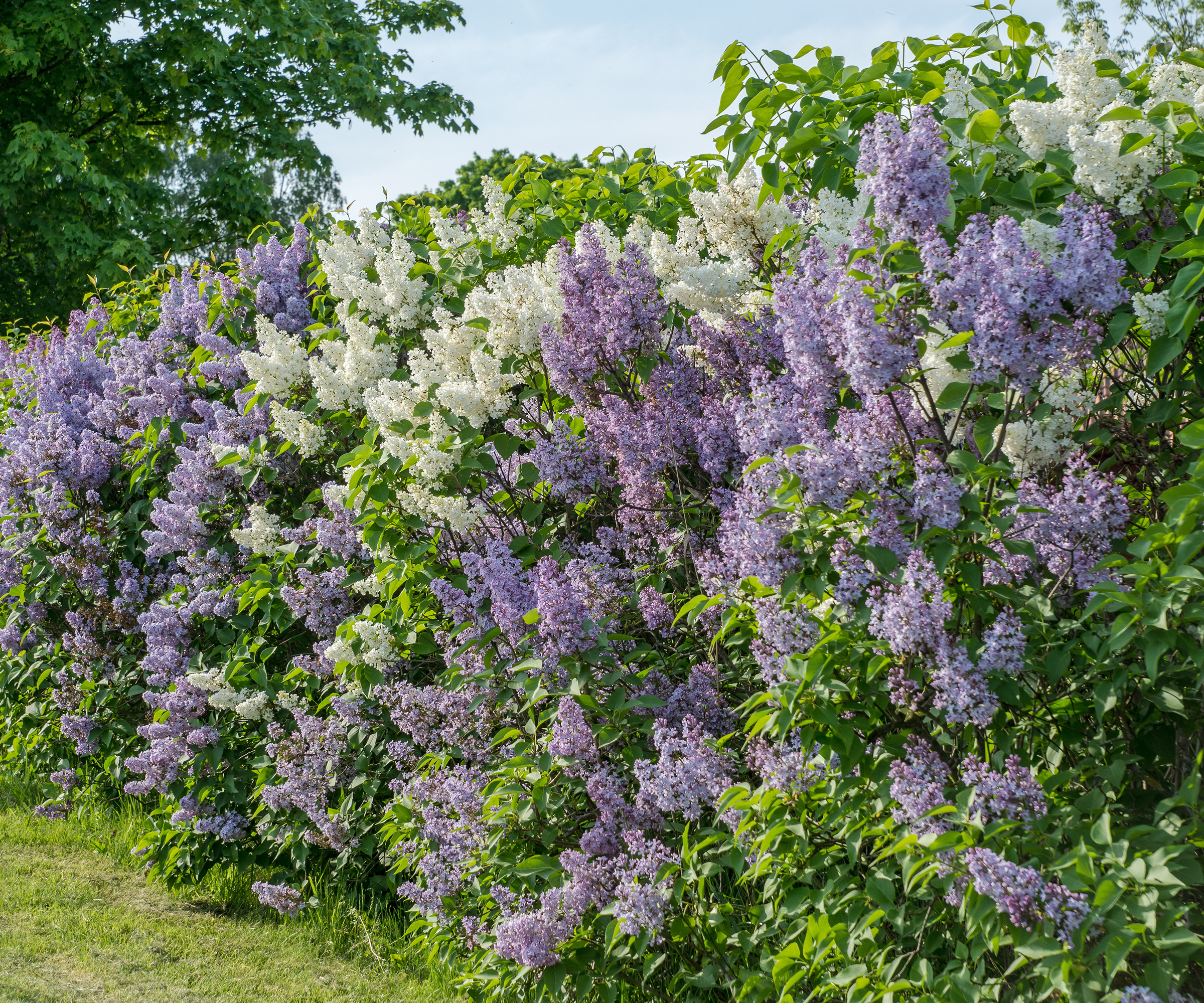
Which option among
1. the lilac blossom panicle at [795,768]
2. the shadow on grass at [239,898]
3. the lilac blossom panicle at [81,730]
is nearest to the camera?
the lilac blossom panicle at [795,768]

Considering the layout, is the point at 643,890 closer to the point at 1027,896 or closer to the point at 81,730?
the point at 1027,896

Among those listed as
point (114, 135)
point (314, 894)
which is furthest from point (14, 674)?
point (114, 135)

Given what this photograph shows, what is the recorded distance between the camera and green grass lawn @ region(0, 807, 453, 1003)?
429 cm

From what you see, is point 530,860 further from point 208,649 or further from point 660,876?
point 208,649

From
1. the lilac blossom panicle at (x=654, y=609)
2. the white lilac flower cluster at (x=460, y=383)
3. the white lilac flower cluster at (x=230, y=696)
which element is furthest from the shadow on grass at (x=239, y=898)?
the white lilac flower cluster at (x=460, y=383)

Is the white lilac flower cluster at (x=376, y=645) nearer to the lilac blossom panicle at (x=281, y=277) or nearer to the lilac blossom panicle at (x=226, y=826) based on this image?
the lilac blossom panicle at (x=226, y=826)

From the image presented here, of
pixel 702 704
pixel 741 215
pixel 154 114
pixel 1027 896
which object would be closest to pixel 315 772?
pixel 702 704

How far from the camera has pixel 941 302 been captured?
2367 mm

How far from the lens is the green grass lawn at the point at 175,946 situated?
4.29 meters

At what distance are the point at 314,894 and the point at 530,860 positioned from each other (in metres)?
1.96

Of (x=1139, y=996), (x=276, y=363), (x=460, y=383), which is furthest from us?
(x=276, y=363)

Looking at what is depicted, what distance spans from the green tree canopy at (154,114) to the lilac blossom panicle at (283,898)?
1188cm

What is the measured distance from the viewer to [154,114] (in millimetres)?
19406

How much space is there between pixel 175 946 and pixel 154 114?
18.4m
